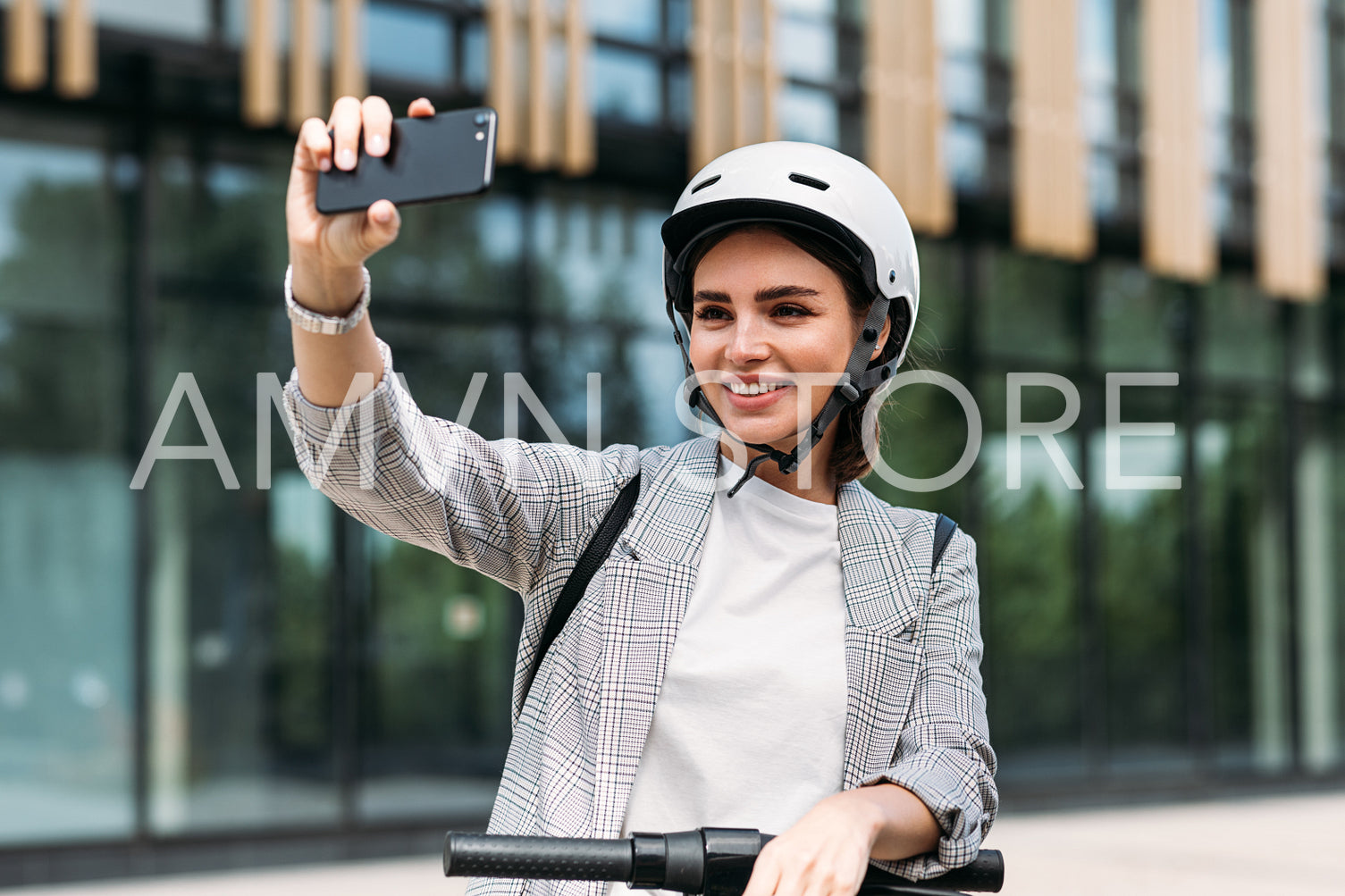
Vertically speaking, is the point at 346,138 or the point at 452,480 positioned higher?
the point at 346,138

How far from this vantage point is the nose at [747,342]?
2041 mm

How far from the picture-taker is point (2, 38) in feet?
24.3

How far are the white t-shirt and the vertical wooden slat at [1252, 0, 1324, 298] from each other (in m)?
10.8

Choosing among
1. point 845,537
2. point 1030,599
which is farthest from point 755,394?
point 1030,599

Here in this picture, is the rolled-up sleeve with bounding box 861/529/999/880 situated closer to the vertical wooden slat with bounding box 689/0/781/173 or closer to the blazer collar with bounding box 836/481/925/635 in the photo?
the blazer collar with bounding box 836/481/925/635

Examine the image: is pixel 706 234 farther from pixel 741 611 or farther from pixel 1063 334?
pixel 1063 334

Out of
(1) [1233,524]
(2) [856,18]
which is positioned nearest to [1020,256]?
(2) [856,18]

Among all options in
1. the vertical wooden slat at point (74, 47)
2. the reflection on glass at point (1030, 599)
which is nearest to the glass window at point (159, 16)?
the vertical wooden slat at point (74, 47)

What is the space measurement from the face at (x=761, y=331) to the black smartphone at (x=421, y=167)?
1.99ft

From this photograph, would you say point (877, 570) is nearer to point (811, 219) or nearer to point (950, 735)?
point (950, 735)

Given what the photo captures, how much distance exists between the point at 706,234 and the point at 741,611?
558 millimetres

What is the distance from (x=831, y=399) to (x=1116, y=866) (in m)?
7.49

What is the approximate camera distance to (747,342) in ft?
6.70

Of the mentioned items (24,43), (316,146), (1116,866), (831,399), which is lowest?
(1116,866)
